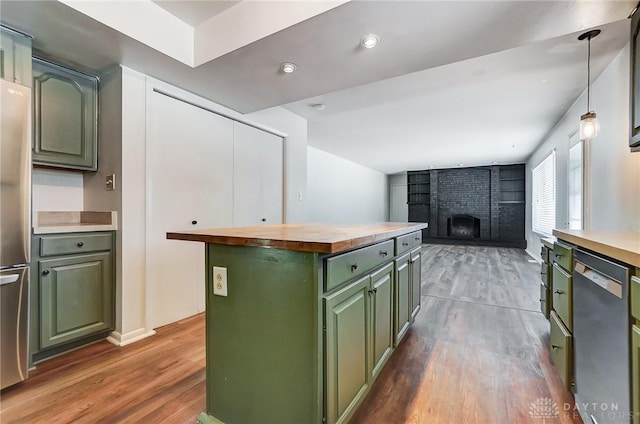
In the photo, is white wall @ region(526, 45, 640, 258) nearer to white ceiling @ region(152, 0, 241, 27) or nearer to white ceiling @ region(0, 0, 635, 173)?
white ceiling @ region(0, 0, 635, 173)

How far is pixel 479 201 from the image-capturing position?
8.69 m

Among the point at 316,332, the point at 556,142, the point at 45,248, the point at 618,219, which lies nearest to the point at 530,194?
the point at 556,142

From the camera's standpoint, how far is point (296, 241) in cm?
107

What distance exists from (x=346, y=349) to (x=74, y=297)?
6.87 ft

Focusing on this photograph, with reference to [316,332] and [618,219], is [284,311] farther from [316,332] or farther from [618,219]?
[618,219]

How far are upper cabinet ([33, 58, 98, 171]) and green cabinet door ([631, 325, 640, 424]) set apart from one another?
3.37 metres

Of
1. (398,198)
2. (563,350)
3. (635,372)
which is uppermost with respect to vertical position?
(398,198)

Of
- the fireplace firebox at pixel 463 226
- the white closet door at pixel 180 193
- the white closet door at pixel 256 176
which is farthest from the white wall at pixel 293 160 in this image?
the fireplace firebox at pixel 463 226

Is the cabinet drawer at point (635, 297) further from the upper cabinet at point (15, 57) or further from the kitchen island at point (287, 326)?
the upper cabinet at point (15, 57)

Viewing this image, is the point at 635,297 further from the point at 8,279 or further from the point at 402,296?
the point at 8,279

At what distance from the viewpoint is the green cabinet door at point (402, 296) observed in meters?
1.95

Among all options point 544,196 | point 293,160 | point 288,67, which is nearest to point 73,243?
point 288,67

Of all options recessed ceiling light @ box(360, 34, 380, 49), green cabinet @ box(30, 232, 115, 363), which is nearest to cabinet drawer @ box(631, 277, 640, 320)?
recessed ceiling light @ box(360, 34, 380, 49)

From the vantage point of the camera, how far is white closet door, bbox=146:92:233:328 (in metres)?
2.47
